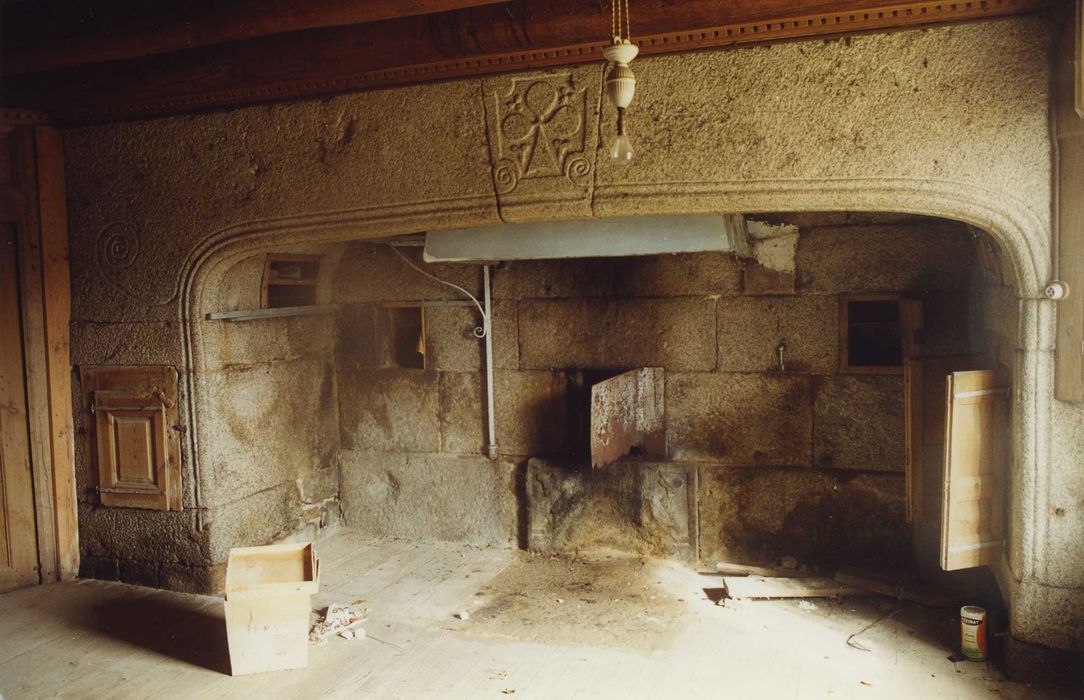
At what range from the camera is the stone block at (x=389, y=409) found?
18.2 feet

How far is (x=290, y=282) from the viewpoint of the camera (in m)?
5.16

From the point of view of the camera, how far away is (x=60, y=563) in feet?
15.8

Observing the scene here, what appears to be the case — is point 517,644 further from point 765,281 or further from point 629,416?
point 765,281

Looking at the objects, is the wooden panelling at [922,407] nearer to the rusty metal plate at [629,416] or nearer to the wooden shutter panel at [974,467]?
the wooden shutter panel at [974,467]

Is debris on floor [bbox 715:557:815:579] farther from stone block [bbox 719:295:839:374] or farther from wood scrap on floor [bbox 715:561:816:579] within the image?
stone block [bbox 719:295:839:374]

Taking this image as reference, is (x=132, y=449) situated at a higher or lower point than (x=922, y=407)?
lower

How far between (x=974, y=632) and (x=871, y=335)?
5.74 feet

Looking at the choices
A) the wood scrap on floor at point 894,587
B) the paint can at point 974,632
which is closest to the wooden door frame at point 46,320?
the wood scrap on floor at point 894,587

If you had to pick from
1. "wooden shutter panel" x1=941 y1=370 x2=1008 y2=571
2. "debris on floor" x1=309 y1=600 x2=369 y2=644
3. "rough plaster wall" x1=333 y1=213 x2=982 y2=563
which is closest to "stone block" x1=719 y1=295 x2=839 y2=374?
"rough plaster wall" x1=333 y1=213 x2=982 y2=563

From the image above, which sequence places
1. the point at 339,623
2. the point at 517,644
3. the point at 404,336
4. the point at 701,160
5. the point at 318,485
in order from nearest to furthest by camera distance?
the point at 701,160 < the point at 517,644 < the point at 339,623 < the point at 318,485 < the point at 404,336

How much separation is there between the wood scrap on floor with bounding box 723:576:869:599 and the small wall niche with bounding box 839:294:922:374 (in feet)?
4.00

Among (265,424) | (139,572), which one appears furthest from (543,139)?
(139,572)

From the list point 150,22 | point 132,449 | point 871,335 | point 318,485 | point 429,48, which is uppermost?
point 150,22

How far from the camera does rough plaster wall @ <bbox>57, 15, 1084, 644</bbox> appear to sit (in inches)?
122
